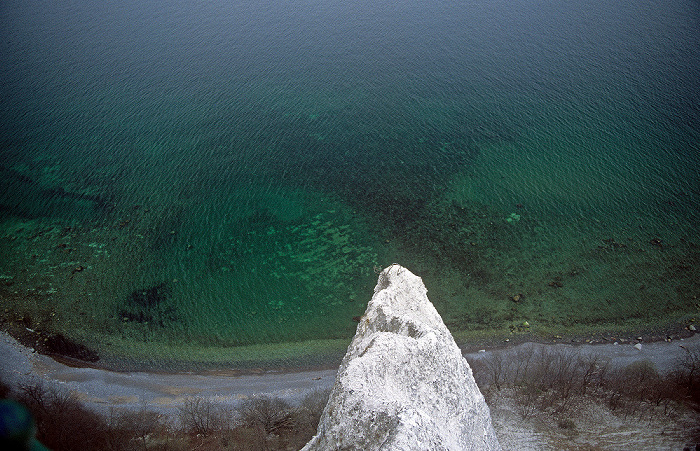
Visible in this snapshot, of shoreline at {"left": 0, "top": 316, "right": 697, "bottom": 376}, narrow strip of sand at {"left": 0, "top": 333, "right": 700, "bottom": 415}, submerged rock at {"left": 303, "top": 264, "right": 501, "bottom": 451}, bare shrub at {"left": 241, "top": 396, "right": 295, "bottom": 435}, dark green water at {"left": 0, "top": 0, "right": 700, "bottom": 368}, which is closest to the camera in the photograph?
submerged rock at {"left": 303, "top": 264, "right": 501, "bottom": 451}

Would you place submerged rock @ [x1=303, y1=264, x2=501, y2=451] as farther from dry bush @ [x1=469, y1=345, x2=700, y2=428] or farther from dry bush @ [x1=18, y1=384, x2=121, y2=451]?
dry bush @ [x1=18, y1=384, x2=121, y2=451]

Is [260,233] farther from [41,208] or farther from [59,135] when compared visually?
[59,135]

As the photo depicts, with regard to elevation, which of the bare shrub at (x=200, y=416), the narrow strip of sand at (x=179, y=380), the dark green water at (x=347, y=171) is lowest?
the bare shrub at (x=200, y=416)

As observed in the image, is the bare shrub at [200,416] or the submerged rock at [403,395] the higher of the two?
the submerged rock at [403,395]

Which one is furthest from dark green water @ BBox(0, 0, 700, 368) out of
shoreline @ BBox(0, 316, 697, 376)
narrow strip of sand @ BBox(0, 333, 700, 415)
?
narrow strip of sand @ BBox(0, 333, 700, 415)

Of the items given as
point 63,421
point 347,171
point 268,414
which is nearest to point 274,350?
point 268,414

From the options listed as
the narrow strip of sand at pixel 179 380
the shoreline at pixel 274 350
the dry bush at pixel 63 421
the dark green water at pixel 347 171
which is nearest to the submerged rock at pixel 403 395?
the narrow strip of sand at pixel 179 380

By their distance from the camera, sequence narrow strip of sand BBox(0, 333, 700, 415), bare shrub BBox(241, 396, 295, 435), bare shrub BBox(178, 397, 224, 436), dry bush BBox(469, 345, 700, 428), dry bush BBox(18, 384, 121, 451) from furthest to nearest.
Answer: narrow strip of sand BBox(0, 333, 700, 415) < bare shrub BBox(178, 397, 224, 436) < bare shrub BBox(241, 396, 295, 435) < dry bush BBox(469, 345, 700, 428) < dry bush BBox(18, 384, 121, 451)

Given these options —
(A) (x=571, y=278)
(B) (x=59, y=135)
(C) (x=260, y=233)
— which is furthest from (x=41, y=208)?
(A) (x=571, y=278)

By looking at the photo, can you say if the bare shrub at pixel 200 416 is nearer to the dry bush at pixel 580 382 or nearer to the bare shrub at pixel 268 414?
the bare shrub at pixel 268 414
